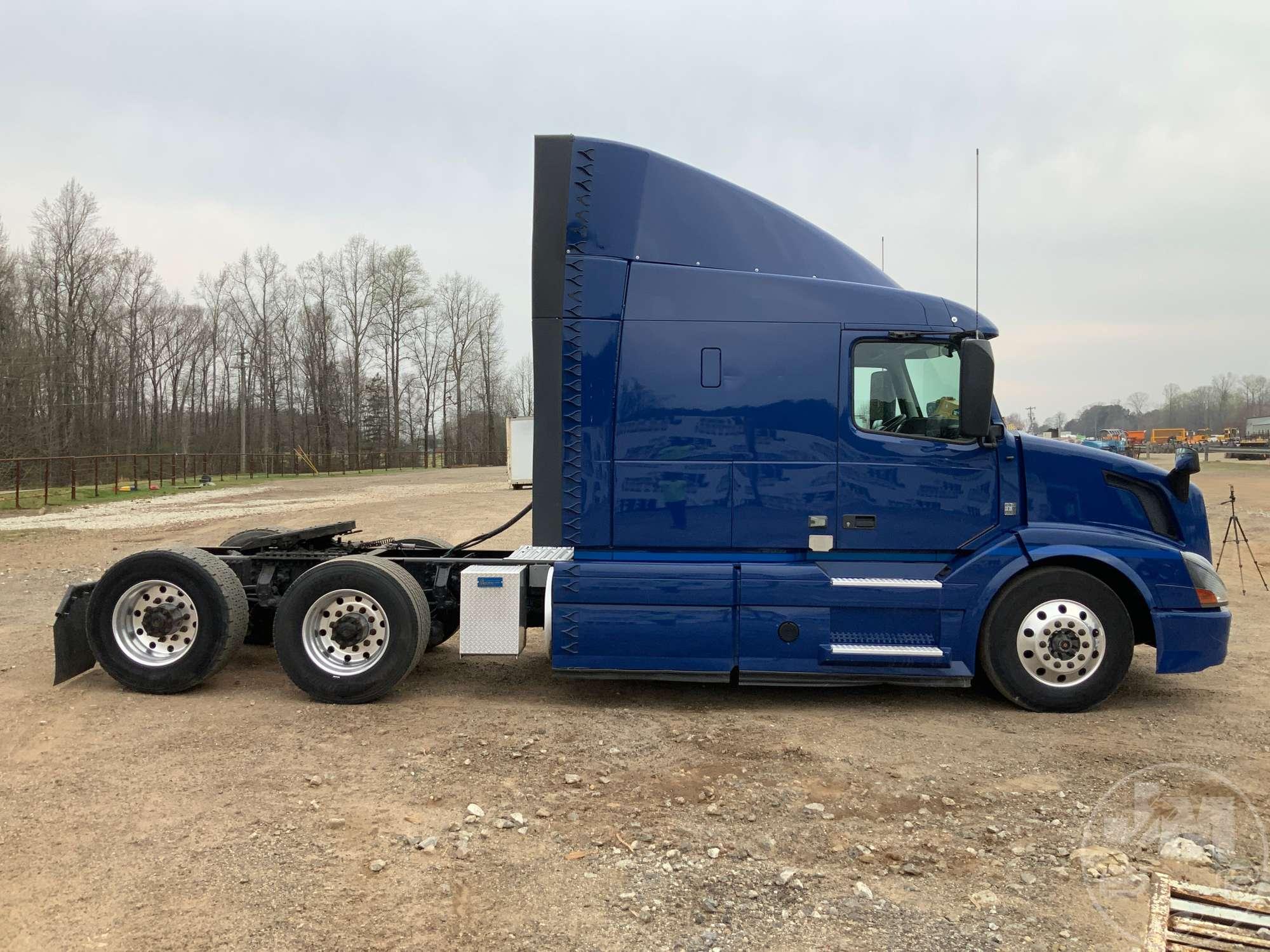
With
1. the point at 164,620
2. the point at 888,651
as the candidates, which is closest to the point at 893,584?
the point at 888,651

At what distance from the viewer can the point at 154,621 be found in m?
6.09

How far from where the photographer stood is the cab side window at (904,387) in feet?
18.8

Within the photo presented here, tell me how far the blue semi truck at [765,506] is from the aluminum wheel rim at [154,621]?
0.27 metres

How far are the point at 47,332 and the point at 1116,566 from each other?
189ft

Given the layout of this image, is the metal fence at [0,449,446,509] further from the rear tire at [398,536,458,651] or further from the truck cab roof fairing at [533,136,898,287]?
the truck cab roof fairing at [533,136,898,287]

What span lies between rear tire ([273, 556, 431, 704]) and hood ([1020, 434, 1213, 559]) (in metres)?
4.51

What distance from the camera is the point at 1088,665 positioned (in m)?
5.61

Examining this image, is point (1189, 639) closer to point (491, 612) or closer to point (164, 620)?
point (491, 612)

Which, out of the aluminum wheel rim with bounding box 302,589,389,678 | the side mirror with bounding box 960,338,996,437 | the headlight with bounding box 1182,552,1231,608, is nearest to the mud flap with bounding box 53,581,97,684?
the aluminum wheel rim with bounding box 302,589,389,678

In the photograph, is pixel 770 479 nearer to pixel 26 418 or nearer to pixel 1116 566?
pixel 1116 566

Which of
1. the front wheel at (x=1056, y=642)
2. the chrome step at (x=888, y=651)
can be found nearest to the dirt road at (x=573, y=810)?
the front wheel at (x=1056, y=642)

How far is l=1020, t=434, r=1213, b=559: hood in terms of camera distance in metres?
5.75

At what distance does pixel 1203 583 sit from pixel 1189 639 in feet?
1.30
